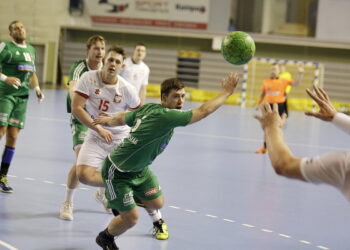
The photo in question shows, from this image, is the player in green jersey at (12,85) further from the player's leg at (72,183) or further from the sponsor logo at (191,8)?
the sponsor logo at (191,8)

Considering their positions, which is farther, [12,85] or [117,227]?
[12,85]

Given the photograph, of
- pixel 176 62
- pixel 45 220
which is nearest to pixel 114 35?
pixel 176 62

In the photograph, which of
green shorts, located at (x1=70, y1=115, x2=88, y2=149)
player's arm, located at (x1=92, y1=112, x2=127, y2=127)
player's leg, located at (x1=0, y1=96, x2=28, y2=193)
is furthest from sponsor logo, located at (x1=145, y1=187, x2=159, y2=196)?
player's leg, located at (x1=0, y1=96, x2=28, y2=193)

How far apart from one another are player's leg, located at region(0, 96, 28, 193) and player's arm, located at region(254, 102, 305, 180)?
4923 millimetres

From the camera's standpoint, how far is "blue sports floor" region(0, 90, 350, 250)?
5934 mm

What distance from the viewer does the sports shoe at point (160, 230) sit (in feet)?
19.7

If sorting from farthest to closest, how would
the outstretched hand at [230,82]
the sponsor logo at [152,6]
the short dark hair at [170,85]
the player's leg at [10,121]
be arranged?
the sponsor logo at [152,6]
the player's leg at [10,121]
the short dark hair at [170,85]
the outstretched hand at [230,82]

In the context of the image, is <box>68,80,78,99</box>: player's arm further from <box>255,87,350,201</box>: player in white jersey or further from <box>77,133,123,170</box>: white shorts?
<box>255,87,350,201</box>: player in white jersey

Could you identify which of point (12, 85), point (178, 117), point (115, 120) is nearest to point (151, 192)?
point (115, 120)

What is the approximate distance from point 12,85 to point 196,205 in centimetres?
257

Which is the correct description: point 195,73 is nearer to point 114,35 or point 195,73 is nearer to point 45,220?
point 114,35

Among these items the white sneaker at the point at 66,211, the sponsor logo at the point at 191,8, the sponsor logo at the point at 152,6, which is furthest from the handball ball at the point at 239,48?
the sponsor logo at the point at 152,6

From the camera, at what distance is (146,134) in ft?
17.1

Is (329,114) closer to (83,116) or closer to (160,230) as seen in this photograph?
(160,230)
